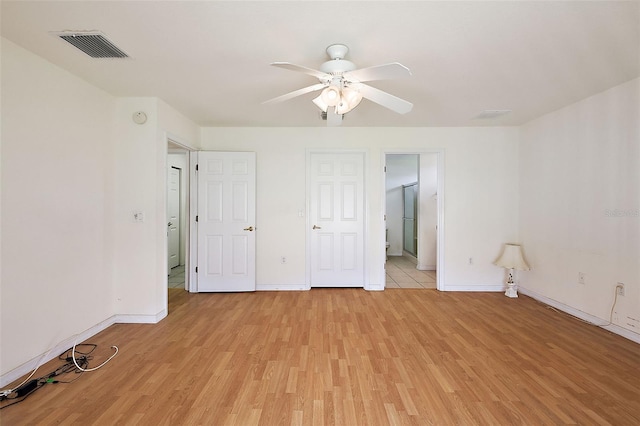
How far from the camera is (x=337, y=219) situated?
166 inches

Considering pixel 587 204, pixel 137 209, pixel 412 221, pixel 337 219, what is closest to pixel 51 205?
pixel 137 209

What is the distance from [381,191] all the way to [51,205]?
142 inches

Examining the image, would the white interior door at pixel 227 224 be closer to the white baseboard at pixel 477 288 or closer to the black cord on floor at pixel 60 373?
the black cord on floor at pixel 60 373

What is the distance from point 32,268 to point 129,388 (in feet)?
3.89

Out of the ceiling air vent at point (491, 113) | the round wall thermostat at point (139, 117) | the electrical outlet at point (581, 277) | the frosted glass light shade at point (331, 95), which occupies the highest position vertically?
the ceiling air vent at point (491, 113)

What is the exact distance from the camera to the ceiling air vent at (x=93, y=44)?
1876 millimetres

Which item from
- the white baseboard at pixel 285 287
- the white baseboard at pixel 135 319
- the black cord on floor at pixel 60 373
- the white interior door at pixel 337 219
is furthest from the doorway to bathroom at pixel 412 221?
the black cord on floor at pixel 60 373

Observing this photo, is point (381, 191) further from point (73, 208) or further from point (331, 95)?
point (73, 208)

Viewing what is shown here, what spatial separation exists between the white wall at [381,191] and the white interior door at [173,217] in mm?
1624

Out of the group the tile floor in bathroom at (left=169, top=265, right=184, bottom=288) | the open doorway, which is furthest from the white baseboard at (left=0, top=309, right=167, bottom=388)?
the open doorway

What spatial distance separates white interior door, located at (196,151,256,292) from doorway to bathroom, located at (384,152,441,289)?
2.18m

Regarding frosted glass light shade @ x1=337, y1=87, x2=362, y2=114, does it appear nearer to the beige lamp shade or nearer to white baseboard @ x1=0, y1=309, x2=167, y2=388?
white baseboard @ x1=0, y1=309, x2=167, y2=388

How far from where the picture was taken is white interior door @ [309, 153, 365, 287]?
4195mm

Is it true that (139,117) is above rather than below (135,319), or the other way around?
above
